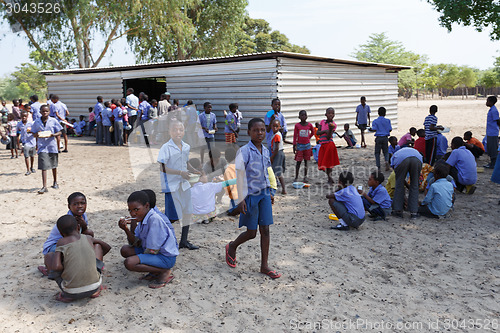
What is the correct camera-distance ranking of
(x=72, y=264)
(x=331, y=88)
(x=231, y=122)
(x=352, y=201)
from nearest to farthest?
1. (x=72, y=264)
2. (x=352, y=201)
3. (x=231, y=122)
4. (x=331, y=88)

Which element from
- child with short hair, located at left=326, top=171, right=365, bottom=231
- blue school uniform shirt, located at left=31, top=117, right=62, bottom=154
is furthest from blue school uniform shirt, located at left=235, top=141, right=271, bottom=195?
blue school uniform shirt, located at left=31, top=117, right=62, bottom=154

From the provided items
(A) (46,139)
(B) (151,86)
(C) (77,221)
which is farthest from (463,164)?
(B) (151,86)

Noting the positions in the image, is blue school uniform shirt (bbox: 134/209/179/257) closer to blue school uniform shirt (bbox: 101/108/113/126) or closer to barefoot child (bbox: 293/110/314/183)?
barefoot child (bbox: 293/110/314/183)

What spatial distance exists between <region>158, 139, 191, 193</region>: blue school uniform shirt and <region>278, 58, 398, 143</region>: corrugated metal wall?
8.41m

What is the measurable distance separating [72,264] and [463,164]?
684 centimetres

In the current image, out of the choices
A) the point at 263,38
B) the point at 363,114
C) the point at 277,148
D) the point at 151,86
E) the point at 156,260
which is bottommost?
the point at 156,260

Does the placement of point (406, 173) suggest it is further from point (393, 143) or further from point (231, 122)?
point (231, 122)

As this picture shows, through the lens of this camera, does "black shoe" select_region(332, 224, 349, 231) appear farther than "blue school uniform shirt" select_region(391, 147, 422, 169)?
No

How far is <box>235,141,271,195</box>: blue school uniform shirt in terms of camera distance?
4180 millimetres

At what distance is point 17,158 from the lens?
12227mm

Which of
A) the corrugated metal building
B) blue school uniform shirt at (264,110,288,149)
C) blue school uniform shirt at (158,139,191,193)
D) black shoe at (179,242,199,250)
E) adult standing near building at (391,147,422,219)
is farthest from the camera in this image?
the corrugated metal building

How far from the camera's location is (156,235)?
401 centimetres

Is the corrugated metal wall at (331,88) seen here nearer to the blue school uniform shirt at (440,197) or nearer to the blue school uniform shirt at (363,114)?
the blue school uniform shirt at (363,114)

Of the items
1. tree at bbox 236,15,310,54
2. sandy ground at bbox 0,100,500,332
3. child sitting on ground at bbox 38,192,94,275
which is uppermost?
tree at bbox 236,15,310,54
